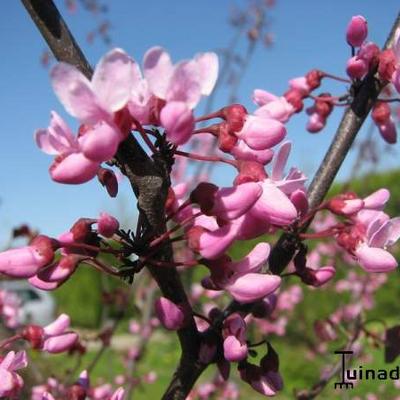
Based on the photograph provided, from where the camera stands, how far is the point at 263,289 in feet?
3.45

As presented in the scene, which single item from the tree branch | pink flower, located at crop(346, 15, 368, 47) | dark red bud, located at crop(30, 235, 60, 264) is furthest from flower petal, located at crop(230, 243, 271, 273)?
pink flower, located at crop(346, 15, 368, 47)

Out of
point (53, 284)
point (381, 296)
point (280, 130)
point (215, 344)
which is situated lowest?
point (381, 296)

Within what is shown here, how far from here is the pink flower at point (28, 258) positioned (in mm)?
1024

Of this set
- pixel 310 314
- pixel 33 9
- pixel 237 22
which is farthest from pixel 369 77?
pixel 310 314

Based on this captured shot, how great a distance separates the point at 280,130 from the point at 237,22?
5734mm

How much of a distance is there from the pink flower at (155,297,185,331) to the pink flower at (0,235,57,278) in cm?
22

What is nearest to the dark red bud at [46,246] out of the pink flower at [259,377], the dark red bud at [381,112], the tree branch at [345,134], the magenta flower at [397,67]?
the pink flower at [259,377]

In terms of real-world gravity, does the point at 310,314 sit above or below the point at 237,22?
below

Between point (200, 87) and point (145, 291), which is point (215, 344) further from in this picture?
point (145, 291)

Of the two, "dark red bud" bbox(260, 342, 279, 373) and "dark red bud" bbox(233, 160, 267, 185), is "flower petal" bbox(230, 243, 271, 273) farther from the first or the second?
"dark red bud" bbox(260, 342, 279, 373)

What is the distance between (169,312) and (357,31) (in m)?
0.98

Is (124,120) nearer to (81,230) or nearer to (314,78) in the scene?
(81,230)

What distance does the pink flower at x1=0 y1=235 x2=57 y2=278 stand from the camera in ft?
3.36

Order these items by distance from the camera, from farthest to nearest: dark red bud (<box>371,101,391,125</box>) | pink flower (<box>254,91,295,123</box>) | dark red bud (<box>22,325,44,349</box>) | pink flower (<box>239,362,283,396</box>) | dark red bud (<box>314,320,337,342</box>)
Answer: dark red bud (<box>314,320,337,342</box>) < dark red bud (<box>371,101,391,125</box>) < pink flower (<box>254,91,295,123</box>) < dark red bud (<box>22,325,44,349</box>) < pink flower (<box>239,362,283,396</box>)
